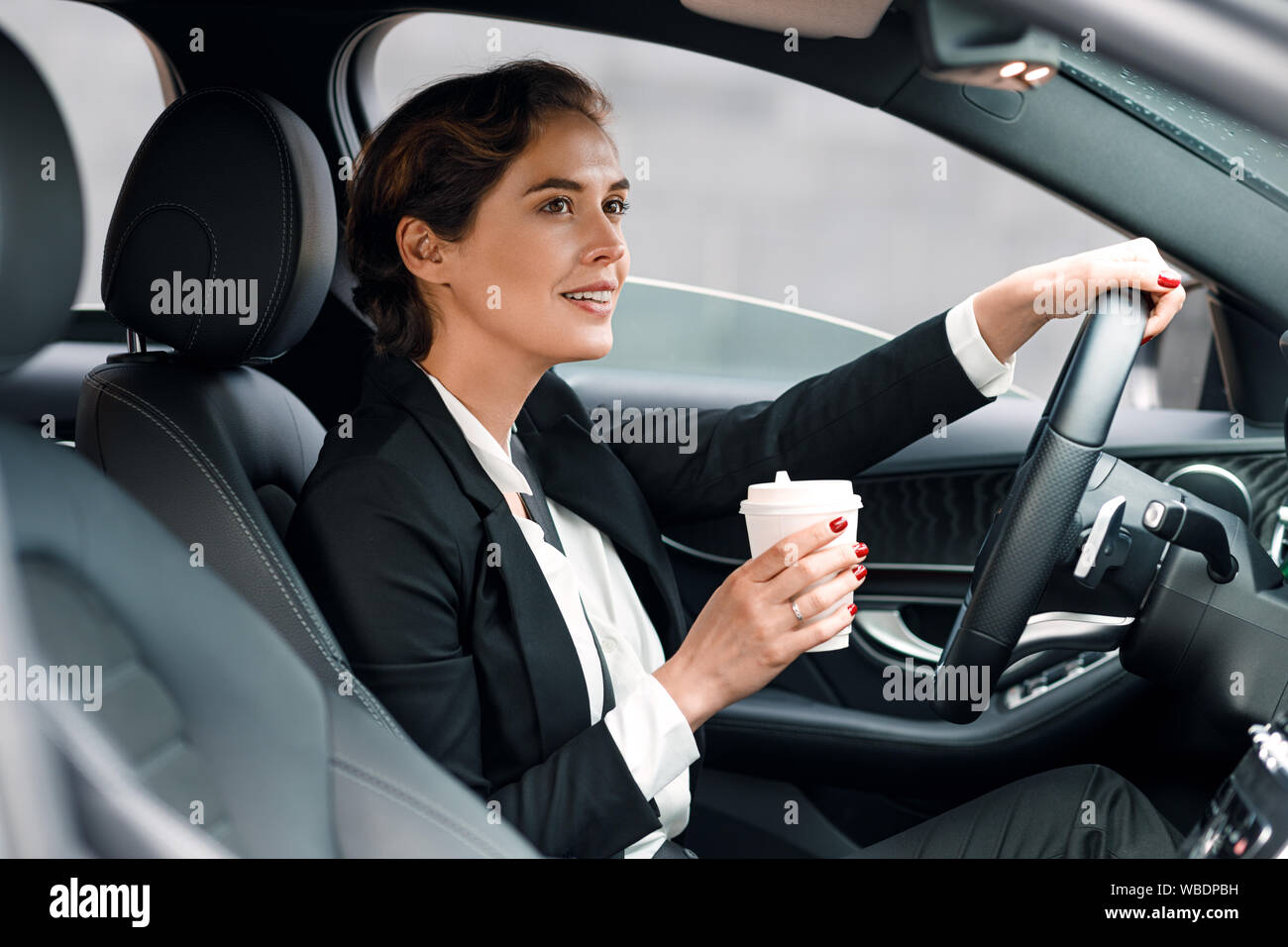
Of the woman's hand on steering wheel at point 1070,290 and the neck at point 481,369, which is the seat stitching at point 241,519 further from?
the woman's hand on steering wheel at point 1070,290

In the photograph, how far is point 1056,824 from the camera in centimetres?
137

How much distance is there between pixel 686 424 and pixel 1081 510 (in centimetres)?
60

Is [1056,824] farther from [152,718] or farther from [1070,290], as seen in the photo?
[152,718]

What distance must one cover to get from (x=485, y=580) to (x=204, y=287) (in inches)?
16.5

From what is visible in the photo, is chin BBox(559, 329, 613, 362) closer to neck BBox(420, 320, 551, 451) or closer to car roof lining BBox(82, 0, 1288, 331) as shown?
neck BBox(420, 320, 551, 451)

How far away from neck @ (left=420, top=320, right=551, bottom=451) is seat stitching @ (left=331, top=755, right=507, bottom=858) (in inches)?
26.1

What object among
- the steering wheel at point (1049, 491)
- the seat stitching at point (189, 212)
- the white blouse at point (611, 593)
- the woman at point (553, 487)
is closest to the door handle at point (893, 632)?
the woman at point (553, 487)

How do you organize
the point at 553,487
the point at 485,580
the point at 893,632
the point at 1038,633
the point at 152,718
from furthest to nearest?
the point at 893,632
the point at 1038,633
the point at 553,487
the point at 485,580
the point at 152,718

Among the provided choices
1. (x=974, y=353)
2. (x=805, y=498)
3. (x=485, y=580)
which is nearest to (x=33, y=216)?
(x=485, y=580)

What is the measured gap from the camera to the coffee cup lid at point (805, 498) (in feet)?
3.65

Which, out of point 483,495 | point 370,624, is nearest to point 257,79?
point 483,495

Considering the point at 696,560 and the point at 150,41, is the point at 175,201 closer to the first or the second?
the point at 150,41

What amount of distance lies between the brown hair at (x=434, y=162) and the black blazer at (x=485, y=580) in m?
0.08

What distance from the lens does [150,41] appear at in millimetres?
1918
